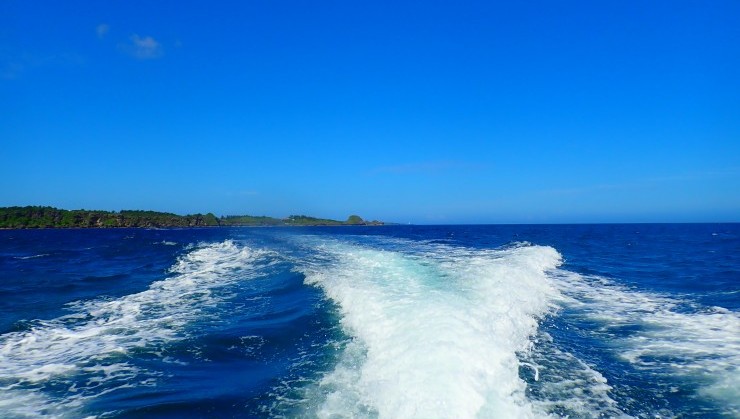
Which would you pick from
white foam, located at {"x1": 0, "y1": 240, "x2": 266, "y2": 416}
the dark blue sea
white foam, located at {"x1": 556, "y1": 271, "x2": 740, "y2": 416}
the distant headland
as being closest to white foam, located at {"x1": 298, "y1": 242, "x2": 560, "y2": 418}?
the dark blue sea

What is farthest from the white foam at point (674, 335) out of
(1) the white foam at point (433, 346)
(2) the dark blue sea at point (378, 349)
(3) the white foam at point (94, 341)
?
(3) the white foam at point (94, 341)

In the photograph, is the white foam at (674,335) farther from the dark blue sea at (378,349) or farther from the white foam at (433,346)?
the white foam at (433,346)

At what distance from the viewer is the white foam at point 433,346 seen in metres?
4.62

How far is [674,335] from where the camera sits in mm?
7992

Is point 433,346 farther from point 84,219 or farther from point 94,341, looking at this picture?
point 84,219

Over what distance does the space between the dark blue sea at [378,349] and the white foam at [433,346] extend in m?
0.03

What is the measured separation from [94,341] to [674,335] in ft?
37.2

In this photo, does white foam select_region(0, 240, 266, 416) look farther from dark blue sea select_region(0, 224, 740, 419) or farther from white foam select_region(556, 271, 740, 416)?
white foam select_region(556, 271, 740, 416)

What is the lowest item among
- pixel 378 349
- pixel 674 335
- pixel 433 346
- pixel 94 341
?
pixel 94 341

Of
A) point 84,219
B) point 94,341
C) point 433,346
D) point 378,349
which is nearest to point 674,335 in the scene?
point 433,346

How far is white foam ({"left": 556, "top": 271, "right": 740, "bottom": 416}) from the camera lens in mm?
5840

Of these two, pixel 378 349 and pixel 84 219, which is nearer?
pixel 378 349

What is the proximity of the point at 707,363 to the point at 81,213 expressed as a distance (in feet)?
434

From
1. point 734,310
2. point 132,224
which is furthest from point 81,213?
point 734,310
